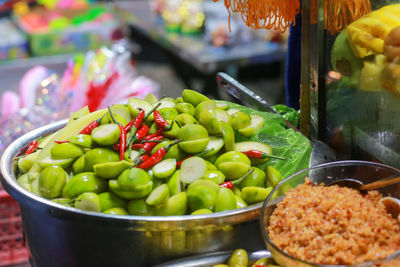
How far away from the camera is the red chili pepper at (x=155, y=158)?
109 centimetres

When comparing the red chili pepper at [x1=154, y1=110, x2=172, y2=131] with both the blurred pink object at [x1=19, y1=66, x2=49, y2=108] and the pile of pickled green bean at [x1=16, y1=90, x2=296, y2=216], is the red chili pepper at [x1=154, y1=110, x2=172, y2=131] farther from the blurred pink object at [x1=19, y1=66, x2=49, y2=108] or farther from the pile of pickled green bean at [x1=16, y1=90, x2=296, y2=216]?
the blurred pink object at [x1=19, y1=66, x2=49, y2=108]

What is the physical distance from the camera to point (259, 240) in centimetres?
99

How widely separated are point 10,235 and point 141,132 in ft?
2.88

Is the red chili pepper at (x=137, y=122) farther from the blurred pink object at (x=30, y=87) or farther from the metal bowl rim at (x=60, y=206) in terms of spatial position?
the blurred pink object at (x=30, y=87)

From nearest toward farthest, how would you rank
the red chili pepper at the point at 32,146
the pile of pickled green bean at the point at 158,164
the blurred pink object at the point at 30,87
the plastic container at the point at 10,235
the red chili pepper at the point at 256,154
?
the pile of pickled green bean at the point at 158,164 → the red chili pepper at the point at 256,154 → the red chili pepper at the point at 32,146 → the plastic container at the point at 10,235 → the blurred pink object at the point at 30,87

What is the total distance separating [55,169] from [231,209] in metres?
0.42

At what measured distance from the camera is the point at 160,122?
119 cm

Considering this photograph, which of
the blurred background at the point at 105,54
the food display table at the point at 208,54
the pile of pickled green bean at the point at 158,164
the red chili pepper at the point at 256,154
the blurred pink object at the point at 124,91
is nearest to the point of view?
the pile of pickled green bean at the point at 158,164

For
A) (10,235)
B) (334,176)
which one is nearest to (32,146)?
(10,235)

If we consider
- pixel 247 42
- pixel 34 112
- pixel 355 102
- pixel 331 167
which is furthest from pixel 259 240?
pixel 247 42

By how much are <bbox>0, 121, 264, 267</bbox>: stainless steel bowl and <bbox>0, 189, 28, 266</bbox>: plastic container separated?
2.36 feet

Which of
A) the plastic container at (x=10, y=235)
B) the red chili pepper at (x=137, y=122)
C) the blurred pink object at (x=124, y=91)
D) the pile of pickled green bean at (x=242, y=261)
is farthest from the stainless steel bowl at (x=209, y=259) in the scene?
the blurred pink object at (x=124, y=91)

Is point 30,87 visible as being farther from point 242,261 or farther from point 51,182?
point 242,261

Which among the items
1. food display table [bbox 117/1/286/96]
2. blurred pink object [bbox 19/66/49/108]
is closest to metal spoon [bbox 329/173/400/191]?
blurred pink object [bbox 19/66/49/108]
